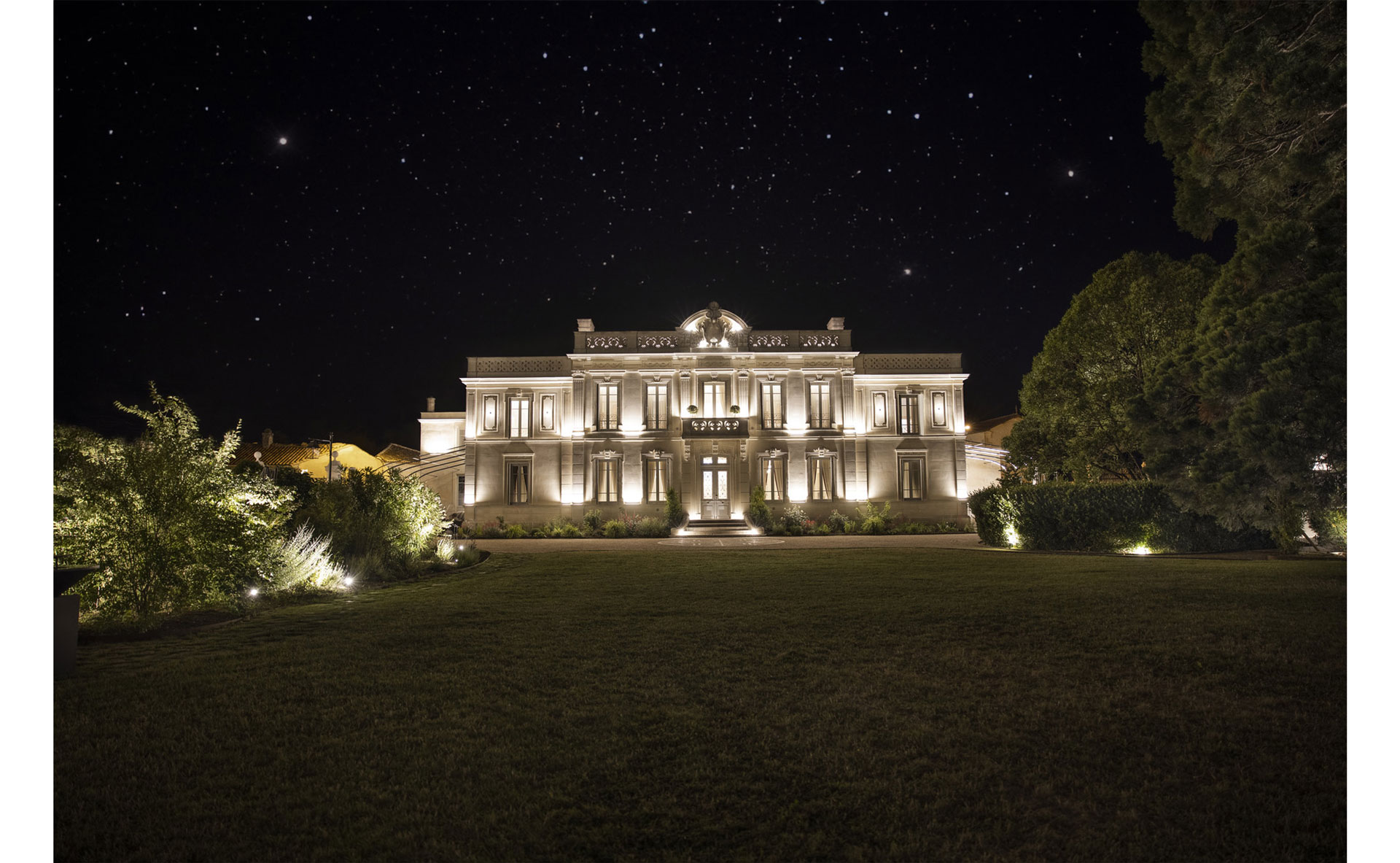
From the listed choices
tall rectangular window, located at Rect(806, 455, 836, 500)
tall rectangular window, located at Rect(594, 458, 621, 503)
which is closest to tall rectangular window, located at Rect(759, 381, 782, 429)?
tall rectangular window, located at Rect(806, 455, 836, 500)

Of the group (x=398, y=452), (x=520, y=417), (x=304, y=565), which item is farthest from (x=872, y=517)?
(x=398, y=452)

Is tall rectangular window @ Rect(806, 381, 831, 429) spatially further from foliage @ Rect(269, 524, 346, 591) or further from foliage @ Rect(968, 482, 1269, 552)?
foliage @ Rect(269, 524, 346, 591)

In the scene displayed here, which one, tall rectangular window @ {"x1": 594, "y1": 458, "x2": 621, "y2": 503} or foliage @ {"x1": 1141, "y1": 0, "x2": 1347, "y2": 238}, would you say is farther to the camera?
tall rectangular window @ {"x1": 594, "y1": 458, "x2": 621, "y2": 503}

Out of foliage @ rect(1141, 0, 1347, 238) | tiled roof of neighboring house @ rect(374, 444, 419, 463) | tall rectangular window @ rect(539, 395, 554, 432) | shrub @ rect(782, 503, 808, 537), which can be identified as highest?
foliage @ rect(1141, 0, 1347, 238)

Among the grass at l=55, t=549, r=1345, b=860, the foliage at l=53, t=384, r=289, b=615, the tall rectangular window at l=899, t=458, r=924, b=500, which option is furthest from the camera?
the tall rectangular window at l=899, t=458, r=924, b=500

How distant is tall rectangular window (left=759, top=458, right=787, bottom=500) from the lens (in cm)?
3072

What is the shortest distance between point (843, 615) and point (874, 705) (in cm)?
368

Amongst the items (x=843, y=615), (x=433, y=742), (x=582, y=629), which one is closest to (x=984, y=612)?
(x=843, y=615)

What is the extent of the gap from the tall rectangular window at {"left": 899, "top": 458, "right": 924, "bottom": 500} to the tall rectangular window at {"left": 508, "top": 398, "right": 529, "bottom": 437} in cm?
1644

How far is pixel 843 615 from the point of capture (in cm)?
893

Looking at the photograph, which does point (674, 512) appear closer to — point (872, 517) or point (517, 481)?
point (872, 517)

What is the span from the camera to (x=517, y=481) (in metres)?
31.5

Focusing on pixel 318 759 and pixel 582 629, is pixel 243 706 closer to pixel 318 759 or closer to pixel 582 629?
pixel 318 759

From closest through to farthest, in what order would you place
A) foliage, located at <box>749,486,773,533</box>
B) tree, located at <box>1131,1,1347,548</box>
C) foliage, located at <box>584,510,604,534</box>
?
1. tree, located at <box>1131,1,1347,548</box>
2. foliage, located at <box>584,510,604,534</box>
3. foliage, located at <box>749,486,773,533</box>
